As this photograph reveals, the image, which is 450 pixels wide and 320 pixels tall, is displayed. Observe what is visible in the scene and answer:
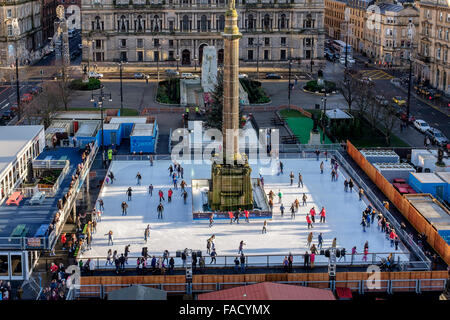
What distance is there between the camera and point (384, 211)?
53.4 m

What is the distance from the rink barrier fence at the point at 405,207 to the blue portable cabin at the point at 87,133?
1015 inches

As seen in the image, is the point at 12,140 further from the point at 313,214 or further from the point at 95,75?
the point at 95,75

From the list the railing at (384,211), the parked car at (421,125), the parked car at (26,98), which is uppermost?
the parked car at (26,98)

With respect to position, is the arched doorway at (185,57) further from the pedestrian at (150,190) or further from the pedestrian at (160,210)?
the pedestrian at (160,210)

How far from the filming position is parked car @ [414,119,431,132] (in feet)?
264

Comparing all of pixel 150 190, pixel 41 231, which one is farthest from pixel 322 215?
pixel 41 231

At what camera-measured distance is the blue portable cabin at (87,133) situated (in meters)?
70.0

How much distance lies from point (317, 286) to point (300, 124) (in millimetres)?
44650

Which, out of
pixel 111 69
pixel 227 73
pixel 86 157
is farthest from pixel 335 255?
pixel 111 69

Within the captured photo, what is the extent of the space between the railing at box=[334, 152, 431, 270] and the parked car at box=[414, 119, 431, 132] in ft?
55.2

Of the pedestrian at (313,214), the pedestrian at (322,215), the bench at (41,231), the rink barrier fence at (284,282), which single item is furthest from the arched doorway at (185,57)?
the rink barrier fence at (284,282)

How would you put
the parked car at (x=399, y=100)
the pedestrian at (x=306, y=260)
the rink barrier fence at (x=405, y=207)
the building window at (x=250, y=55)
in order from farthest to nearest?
the building window at (x=250, y=55)
the parked car at (x=399, y=100)
the rink barrier fence at (x=405, y=207)
the pedestrian at (x=306, y=260)

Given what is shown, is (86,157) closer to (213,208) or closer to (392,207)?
(213,208)

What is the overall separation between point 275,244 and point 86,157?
63.2ft
